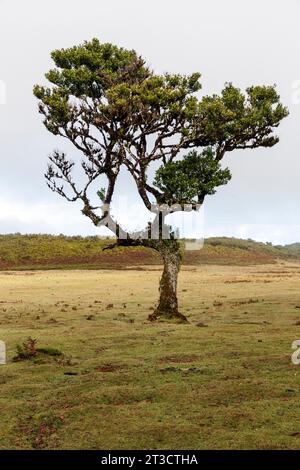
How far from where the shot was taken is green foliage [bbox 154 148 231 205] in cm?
2706

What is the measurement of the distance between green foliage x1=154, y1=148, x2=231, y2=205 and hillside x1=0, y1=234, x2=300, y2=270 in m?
72.3

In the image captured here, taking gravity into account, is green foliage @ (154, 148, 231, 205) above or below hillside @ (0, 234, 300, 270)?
above

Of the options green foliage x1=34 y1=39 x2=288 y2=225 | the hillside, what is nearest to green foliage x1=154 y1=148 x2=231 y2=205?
green foliage x1=34 y1=39 x2=288 y2=225

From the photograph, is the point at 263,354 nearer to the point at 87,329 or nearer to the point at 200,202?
the point at 87,329

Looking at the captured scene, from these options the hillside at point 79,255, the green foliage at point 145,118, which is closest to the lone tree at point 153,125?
the green foliage at point 145,118

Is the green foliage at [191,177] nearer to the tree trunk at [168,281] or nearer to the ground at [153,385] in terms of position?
the tree trunk at [168,281]

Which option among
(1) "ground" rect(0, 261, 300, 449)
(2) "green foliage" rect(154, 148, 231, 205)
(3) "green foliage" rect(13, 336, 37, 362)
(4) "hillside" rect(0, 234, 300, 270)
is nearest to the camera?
(1) "ground" rect(0, 261, 300, 449)

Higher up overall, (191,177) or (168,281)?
(191,177)

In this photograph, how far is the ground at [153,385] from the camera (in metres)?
10.4

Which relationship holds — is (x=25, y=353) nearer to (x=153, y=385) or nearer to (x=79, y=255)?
(x=153, y=385)

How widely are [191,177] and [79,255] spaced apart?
85.9 m

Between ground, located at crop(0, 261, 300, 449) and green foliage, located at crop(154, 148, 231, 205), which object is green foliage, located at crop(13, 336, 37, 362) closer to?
ground, located at crop(0, 261, 300, 449)

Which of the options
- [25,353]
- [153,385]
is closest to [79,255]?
[25,353]

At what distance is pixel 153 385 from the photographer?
13977 millimetres
